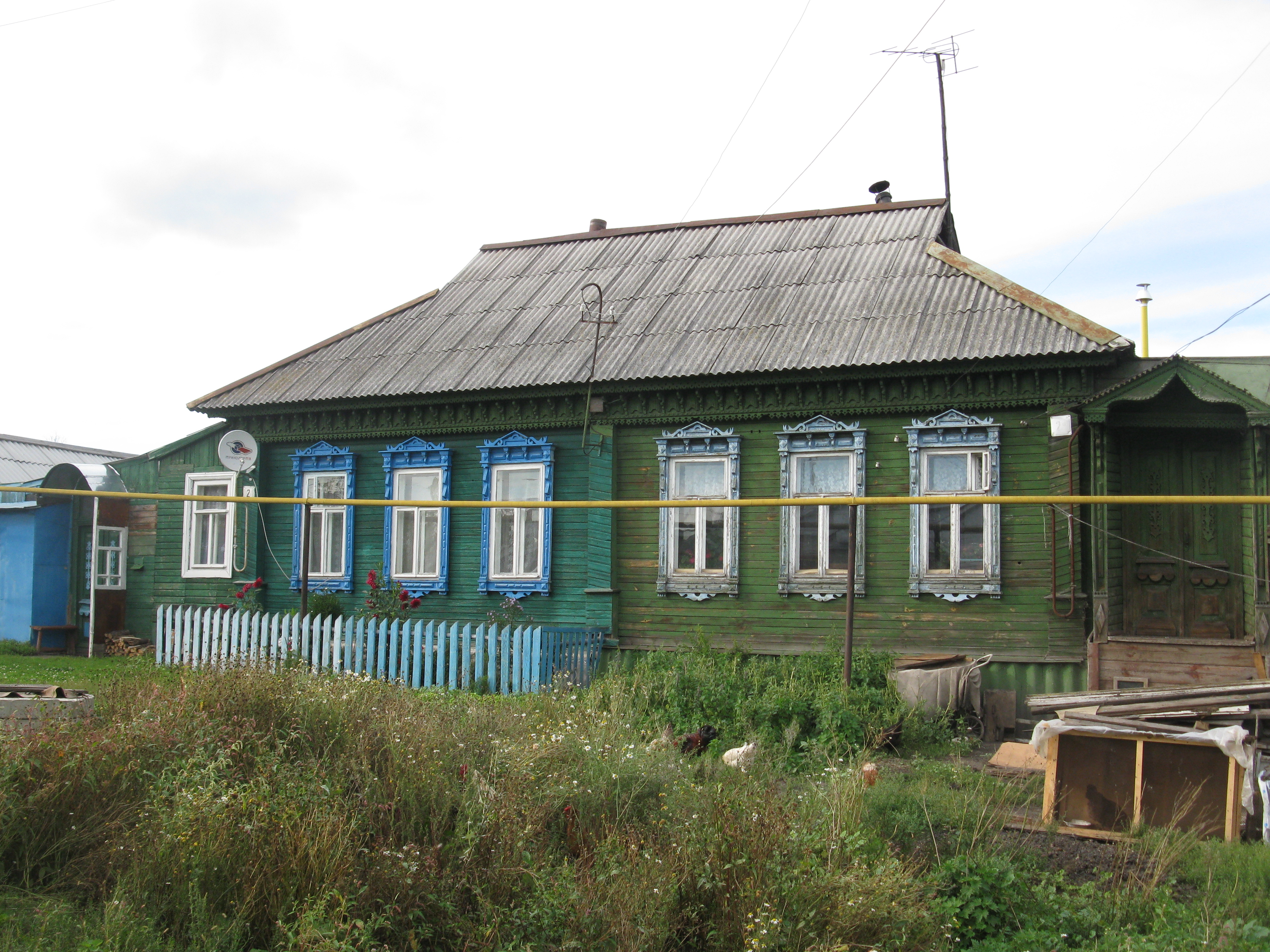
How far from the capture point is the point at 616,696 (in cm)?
825

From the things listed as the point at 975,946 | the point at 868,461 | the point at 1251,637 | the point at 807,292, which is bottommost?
the point at 975,946

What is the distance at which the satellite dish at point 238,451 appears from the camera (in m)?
14.3

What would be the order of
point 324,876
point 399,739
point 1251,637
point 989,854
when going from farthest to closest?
point 1251,637 → point 399,739 → point 989,854 → point 324,876

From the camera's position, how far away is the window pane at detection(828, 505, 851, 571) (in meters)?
11.6

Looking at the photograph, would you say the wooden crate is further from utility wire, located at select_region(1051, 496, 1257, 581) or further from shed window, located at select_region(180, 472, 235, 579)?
shed window, located at select_region(180, 472, 235, 579)

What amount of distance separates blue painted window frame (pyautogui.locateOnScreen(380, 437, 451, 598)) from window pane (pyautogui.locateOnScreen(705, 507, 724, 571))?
3764 millimetres

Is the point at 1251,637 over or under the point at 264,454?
under

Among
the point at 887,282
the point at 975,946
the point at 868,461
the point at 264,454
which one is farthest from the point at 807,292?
the point at 975,946

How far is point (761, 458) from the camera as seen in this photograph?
12062 mm

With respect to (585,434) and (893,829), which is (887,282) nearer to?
(585,434)

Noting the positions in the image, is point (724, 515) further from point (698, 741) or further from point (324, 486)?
point (324, 486)

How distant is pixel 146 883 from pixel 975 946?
3839 mm

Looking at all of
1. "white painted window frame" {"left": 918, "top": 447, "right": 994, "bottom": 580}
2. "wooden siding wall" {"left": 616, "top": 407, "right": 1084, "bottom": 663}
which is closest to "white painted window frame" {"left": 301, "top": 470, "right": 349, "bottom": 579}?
"wooden siding wall" {"left": 616, "top": 407, "right": 1084, "bottom": 663}

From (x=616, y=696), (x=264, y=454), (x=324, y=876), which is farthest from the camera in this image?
(x=264, y=454)
